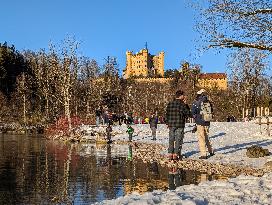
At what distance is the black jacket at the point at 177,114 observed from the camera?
14297mm

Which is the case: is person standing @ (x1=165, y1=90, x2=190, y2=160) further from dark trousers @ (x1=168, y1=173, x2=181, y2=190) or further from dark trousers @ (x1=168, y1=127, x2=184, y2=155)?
dark trousers @ (x1=168, y1=173, x2=181, y2=190)

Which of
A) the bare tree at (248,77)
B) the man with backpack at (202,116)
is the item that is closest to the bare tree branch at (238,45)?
the man with backpack at (202,116)

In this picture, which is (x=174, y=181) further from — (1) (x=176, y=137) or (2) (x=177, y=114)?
(2) (x=177, y=114)

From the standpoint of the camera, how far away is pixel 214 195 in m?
8.41

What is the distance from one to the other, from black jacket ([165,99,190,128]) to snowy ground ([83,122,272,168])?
9.09 feet

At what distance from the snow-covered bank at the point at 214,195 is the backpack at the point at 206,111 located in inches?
285

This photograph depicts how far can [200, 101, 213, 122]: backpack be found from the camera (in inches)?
676

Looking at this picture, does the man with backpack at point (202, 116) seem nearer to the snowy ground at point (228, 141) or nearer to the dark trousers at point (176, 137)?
the snowy ground at point (228, 141)

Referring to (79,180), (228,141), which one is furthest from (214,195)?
(228,141)


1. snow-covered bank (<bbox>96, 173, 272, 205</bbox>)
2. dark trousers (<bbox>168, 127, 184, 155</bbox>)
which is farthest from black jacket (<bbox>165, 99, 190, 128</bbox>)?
snow-covered bank (<bbox>96, 173, 272, 205</bbox>)

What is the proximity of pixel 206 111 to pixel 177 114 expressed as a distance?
10.4 feet

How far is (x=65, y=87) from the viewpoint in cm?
4903

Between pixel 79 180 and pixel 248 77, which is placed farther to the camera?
pixel 248 77

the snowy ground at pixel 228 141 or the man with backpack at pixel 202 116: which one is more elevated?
the man with backpack at pixel 202 116
